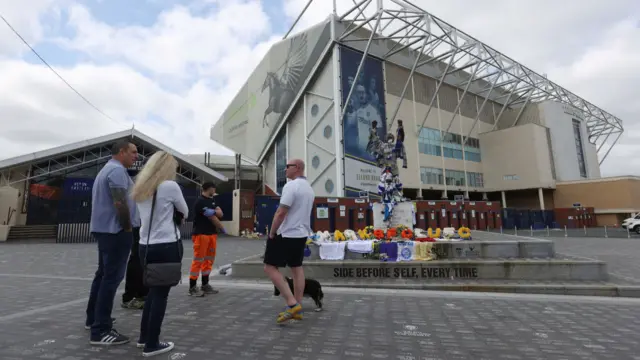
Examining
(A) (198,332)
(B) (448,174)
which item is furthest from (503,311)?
(B) (448,174)

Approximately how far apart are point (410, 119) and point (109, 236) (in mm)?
33064

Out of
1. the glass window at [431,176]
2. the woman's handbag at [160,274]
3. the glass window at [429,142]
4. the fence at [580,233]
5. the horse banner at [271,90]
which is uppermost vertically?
the horse banner at [271,90]

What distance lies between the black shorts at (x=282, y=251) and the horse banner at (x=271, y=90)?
26.8 m

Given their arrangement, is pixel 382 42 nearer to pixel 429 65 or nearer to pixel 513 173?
A: pixel 429 65

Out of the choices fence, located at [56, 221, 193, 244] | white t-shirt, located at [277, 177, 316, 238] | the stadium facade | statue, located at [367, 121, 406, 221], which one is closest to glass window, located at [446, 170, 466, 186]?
the stadium facade

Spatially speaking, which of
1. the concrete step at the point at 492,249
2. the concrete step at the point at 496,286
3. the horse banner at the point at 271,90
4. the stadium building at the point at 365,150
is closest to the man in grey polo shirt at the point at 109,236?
the concrete step at the point at 496,286

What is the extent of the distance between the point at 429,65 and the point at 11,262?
3707cm

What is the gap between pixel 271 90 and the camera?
113 ft

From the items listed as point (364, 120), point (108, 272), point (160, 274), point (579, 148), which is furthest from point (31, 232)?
point (579, 148)

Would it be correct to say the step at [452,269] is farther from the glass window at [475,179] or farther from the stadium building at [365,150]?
the glass window at [475,179]

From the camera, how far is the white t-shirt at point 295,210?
144 inches

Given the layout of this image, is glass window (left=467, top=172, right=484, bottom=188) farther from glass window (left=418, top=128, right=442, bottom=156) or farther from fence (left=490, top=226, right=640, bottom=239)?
fence (left=490, top=226, right=640, bottom=239)

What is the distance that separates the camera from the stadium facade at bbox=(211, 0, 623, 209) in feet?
88.1

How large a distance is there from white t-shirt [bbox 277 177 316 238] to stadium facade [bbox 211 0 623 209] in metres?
21.5
